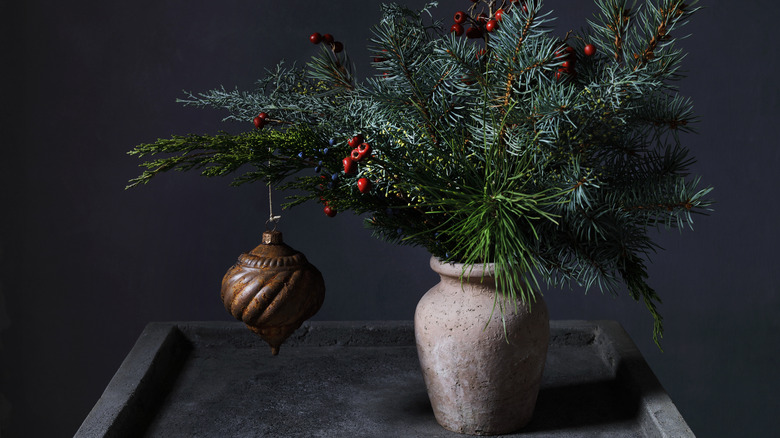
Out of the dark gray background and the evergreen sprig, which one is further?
the dark gray background

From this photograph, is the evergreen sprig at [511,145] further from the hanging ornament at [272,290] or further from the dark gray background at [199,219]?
the dark gray background at [199,219]

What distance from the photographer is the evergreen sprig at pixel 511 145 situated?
0.80 meters

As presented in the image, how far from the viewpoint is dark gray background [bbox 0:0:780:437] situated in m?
1.53

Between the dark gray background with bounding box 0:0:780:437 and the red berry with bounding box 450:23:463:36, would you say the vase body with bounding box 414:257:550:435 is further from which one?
the dark gray background with bounding box 0:0:780:437

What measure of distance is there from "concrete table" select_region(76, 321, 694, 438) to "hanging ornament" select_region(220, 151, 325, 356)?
0.50ft

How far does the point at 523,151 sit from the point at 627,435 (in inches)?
15.6

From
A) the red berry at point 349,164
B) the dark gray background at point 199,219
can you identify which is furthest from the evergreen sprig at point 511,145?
the dark gray background at point 199,219

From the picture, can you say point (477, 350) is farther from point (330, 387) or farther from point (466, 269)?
point (330, 387)

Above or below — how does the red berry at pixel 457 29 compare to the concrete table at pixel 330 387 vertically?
above

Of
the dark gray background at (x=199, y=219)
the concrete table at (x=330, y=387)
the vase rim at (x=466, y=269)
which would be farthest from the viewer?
the dark gray background at (x=199, y=219)

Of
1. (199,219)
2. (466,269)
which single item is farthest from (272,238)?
(199,219)

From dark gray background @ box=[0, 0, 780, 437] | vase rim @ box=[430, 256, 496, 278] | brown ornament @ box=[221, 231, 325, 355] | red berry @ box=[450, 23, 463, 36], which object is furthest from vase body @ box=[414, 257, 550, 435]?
dark gray background @ box=[0, 0, 780, 437]

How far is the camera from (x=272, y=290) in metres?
0.92

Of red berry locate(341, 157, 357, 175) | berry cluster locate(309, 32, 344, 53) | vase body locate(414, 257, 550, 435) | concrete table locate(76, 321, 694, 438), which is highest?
berry cluster locate(309, 32, 344, 53)
